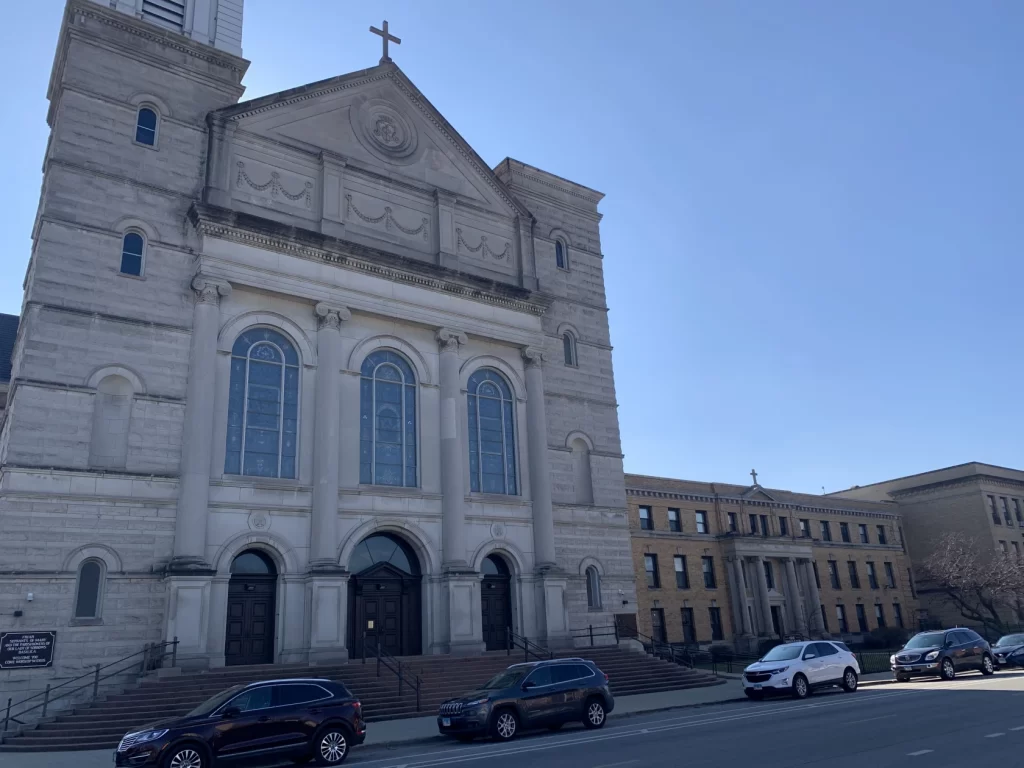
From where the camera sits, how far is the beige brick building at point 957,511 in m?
59.3

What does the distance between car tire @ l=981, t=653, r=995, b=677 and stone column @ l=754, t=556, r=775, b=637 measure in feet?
70.9

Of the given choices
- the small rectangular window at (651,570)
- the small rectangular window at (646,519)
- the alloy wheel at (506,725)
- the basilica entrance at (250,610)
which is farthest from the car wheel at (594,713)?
the small rectangular window at (646,519)

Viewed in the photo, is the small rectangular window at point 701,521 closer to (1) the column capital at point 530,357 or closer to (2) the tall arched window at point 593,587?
(2) the tall arched window at point 593,587

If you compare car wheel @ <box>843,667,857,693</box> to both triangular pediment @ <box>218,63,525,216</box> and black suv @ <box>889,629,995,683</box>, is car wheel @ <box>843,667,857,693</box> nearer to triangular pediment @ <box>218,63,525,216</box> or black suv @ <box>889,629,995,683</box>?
black suv @ <box>889,629,995,683</box>

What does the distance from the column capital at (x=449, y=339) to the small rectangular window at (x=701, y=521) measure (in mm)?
24791

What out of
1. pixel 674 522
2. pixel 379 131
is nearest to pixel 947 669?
pixel 674 522

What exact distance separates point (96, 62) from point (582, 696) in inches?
889

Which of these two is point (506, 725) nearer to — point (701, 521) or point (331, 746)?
point (331, 746)

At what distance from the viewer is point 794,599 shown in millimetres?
49750

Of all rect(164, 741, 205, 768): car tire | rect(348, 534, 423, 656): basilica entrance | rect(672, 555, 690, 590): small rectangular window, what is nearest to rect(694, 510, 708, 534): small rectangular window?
rect(672, 555, 690, 590): small rectangular window

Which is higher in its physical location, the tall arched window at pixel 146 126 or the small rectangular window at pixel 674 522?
the tall arched window at pixel 146 126

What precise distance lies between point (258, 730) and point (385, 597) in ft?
39.0

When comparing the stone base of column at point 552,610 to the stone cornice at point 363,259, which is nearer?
the stone cornice at point 363,259

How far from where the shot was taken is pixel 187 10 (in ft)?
92.1
